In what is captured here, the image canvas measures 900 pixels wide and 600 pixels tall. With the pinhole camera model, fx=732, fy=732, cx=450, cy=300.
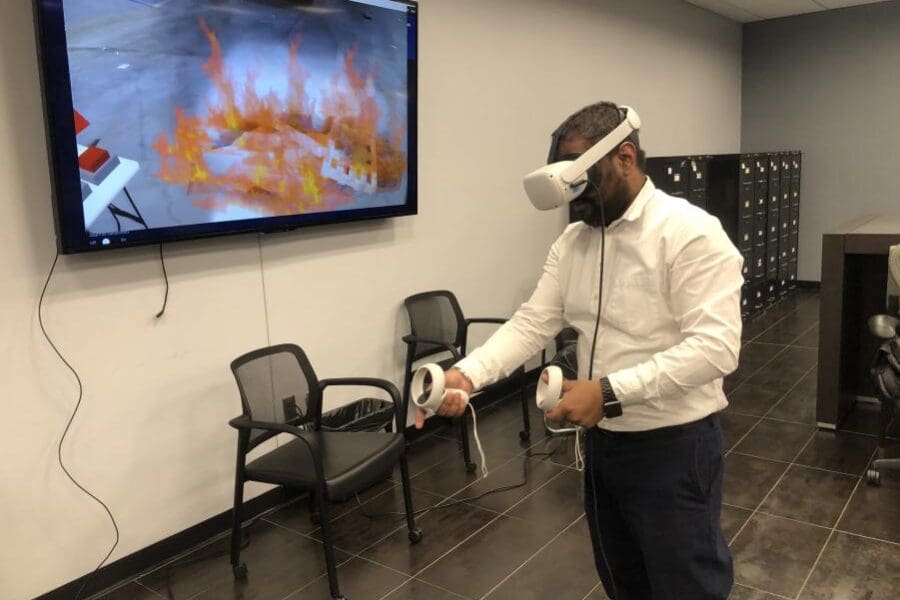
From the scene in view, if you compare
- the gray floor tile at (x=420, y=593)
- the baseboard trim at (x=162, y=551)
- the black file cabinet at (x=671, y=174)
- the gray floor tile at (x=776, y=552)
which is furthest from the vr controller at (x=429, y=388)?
the black file cabinet at (x=671, y=174)

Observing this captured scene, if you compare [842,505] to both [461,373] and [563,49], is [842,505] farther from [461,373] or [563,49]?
[563,49]

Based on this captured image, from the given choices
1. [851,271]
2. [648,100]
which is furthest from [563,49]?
[851,271]

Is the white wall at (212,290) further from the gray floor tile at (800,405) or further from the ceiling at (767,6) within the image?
the ceiling at (767,6)

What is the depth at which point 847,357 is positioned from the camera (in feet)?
12.9

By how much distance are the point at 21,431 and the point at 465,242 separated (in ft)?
7.94

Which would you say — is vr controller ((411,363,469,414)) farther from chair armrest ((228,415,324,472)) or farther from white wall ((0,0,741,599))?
white wall ((0,0,741,599))

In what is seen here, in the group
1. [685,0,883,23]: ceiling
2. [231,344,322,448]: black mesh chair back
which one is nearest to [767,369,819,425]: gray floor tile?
[231,344,322,448]: black mesh chair back

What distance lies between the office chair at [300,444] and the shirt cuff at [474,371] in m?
0.95

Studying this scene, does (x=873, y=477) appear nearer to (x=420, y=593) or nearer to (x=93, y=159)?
(x=420, y=593)

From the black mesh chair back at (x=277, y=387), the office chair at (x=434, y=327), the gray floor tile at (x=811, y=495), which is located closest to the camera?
the black mesh chair back at (x=277, y=387)

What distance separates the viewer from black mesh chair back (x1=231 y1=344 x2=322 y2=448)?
260cm

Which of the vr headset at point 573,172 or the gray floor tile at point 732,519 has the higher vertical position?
the vr headset at point 573,172

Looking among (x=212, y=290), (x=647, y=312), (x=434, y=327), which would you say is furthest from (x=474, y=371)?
(x=434, y=327)

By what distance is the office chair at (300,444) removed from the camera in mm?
2389
